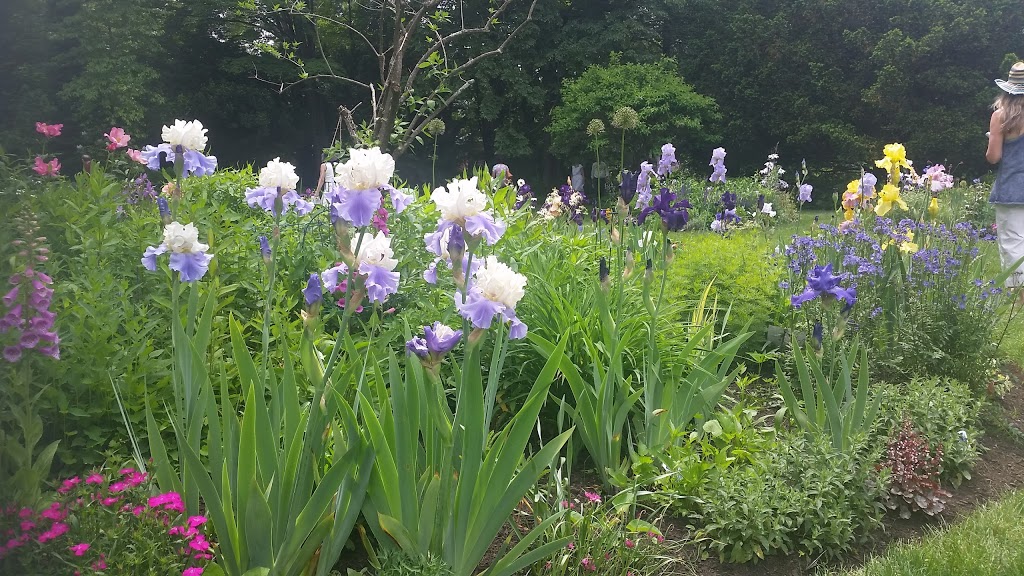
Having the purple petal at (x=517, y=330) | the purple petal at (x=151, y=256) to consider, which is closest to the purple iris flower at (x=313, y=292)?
the purple petal at (x=151, y=256)

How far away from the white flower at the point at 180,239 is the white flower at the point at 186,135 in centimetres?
39

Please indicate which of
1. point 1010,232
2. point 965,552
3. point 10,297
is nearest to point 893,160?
point 1010,232

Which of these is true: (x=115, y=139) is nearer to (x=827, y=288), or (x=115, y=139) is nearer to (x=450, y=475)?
(x=450, y=475)

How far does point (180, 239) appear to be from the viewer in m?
1.69

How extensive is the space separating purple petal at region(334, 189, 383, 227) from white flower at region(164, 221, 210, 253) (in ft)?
1.31

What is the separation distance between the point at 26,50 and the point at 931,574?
2742 mm

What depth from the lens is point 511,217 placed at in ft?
13.3

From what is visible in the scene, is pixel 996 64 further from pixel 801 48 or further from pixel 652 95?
pixel 652 95

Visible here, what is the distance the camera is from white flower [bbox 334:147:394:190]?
60.8 inches

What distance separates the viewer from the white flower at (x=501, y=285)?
1551 millimetres

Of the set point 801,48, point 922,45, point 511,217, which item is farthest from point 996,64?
point 511,217

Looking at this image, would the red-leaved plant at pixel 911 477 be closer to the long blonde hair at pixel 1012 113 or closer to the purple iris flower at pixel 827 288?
the purple iris flower at pixel 827 288

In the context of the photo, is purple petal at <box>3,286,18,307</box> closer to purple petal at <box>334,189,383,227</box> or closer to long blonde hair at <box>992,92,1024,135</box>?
purple petal at <box>334,189,383,227</box>

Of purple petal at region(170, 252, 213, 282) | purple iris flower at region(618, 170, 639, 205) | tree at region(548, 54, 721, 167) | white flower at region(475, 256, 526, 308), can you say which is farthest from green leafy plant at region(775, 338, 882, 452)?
tree at region(548, 54, 721, 167)
